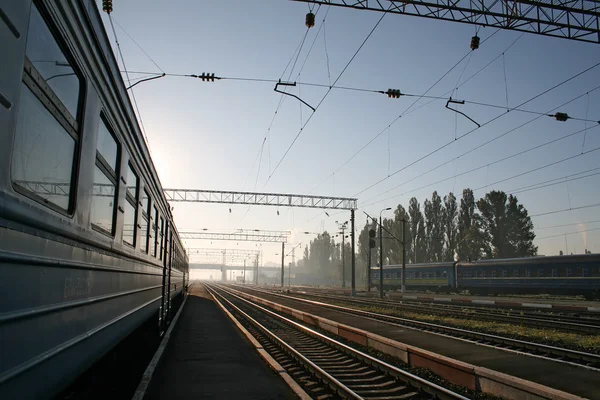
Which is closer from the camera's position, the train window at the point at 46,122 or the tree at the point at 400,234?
the train window at the point at 46,122

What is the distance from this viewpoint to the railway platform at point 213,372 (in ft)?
20.8

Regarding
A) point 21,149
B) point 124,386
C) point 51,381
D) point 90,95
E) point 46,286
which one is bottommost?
point 124,386

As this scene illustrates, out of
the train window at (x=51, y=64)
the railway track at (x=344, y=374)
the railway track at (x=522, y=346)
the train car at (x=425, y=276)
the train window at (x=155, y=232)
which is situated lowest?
the railway track at (x=344, y=374)

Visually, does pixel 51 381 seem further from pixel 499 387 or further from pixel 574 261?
pixel 574 261

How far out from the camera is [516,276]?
31141 millimetres

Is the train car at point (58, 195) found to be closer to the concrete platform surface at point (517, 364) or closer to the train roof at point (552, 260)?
the concrete platform surface at point (517, 364)

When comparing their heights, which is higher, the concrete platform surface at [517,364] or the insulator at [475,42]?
the insulator at [475,42]

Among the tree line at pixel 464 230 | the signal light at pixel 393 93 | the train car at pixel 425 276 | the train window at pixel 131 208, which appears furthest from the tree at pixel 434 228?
the train window at pixel 131 208

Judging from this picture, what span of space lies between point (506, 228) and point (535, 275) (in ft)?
62.2

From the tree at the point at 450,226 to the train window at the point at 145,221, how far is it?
50.6 meters

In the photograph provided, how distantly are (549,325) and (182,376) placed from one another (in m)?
11.1

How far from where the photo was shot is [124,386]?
673cm

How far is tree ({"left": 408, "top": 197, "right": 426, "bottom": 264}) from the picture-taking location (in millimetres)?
56406

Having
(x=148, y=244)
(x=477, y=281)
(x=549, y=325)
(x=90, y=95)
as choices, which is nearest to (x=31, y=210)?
(x=90, y=95)
